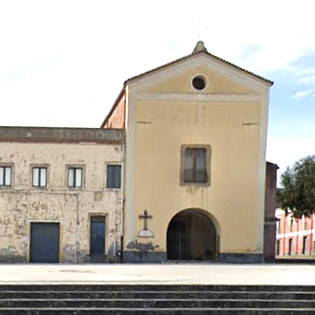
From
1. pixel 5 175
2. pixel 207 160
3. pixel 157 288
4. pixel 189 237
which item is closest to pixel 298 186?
pixel 189 237

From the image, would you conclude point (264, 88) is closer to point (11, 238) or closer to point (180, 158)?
point (180, 158)

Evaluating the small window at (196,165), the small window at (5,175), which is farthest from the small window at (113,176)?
the small window at (5,175)

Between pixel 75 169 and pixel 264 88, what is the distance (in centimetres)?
992

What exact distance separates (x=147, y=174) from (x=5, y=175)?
260 inches

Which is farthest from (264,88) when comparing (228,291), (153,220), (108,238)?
(228,291)

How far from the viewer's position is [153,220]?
3219 centimetres

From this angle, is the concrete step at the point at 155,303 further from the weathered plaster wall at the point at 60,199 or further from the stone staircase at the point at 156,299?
the weathered plaster wall at the point at 60,199

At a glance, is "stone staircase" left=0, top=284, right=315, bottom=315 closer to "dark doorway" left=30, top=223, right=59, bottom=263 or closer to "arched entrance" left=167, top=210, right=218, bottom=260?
"dark doorway" left=30, top=223, right=59, bottom=263

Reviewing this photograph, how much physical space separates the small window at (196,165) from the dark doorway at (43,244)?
6.84 meters

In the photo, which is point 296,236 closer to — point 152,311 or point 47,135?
point 47,135

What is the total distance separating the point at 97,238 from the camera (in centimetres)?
3222

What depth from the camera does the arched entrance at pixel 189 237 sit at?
1357 inches

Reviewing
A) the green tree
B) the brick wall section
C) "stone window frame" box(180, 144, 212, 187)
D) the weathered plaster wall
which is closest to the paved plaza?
the weathered plaster wall

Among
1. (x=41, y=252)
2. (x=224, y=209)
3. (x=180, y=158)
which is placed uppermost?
(x=180, y=158)
